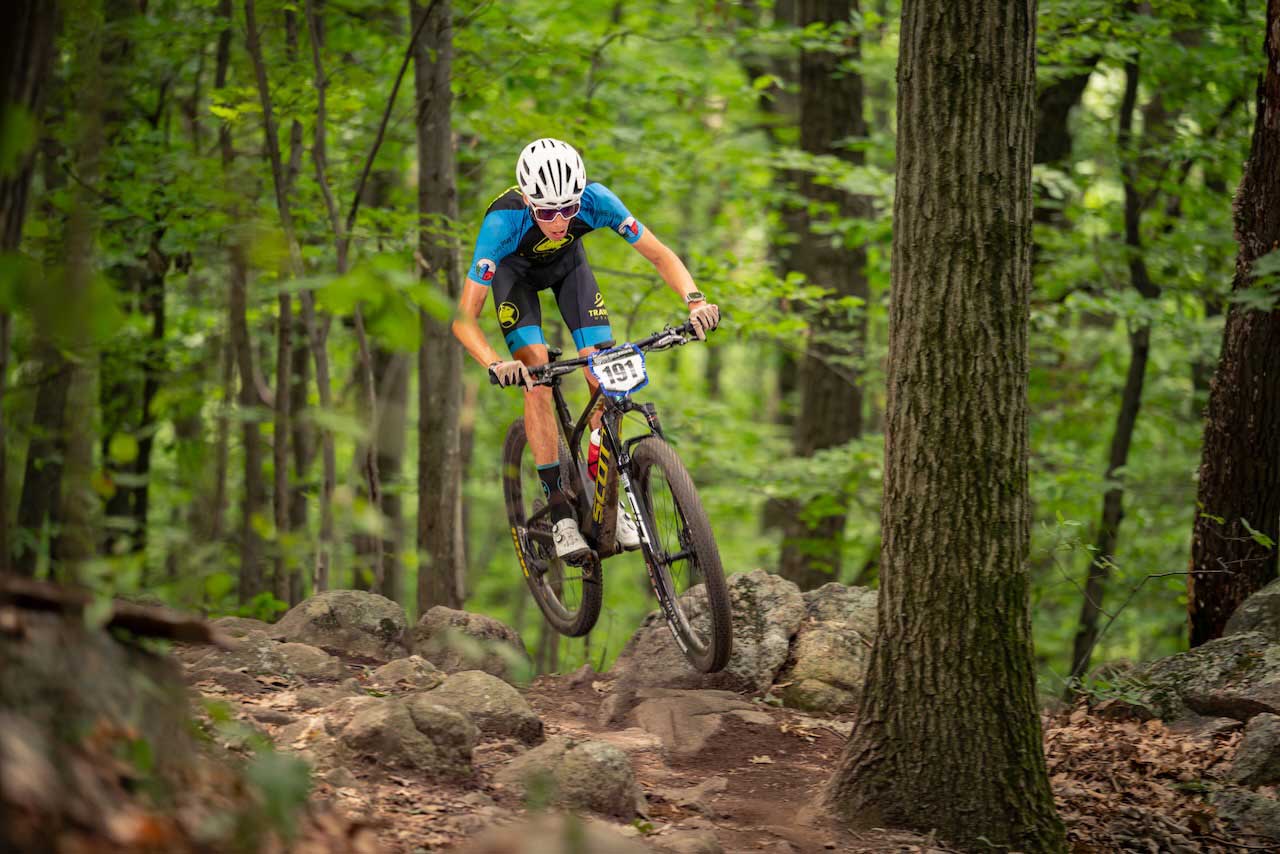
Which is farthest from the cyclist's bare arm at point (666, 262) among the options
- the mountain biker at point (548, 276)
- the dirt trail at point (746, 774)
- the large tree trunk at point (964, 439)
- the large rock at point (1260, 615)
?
the large rock at point (1260, 615)

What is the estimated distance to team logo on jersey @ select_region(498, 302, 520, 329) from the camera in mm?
6457

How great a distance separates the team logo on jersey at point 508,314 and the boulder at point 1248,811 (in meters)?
4.44

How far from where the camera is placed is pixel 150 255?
29.2 ft

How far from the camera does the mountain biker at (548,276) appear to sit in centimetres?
578

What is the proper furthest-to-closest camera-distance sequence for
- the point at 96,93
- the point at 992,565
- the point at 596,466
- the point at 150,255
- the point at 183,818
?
the point at 150,255 < the point at 596,466 < the point at 992,565 < the point at 96,93 < the point at 183,818

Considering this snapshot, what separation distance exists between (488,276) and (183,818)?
3820 millimetres

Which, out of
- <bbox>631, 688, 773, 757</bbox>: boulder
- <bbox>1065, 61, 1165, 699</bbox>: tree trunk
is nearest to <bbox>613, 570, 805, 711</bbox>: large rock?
<bbox>631, 688, 773, 757</bbox>: boulder

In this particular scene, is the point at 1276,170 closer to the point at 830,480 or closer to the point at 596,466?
the point at 596,466

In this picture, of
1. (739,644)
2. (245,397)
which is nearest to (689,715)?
(739,644)

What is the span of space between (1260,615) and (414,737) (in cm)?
502

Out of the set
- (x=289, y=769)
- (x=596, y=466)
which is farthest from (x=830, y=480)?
(x=289, y=769)

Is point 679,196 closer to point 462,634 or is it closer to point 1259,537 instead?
point 462,634

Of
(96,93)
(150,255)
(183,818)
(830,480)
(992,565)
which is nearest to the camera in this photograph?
(183,818)

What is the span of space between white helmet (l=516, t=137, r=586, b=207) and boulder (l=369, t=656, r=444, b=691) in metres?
2.55
